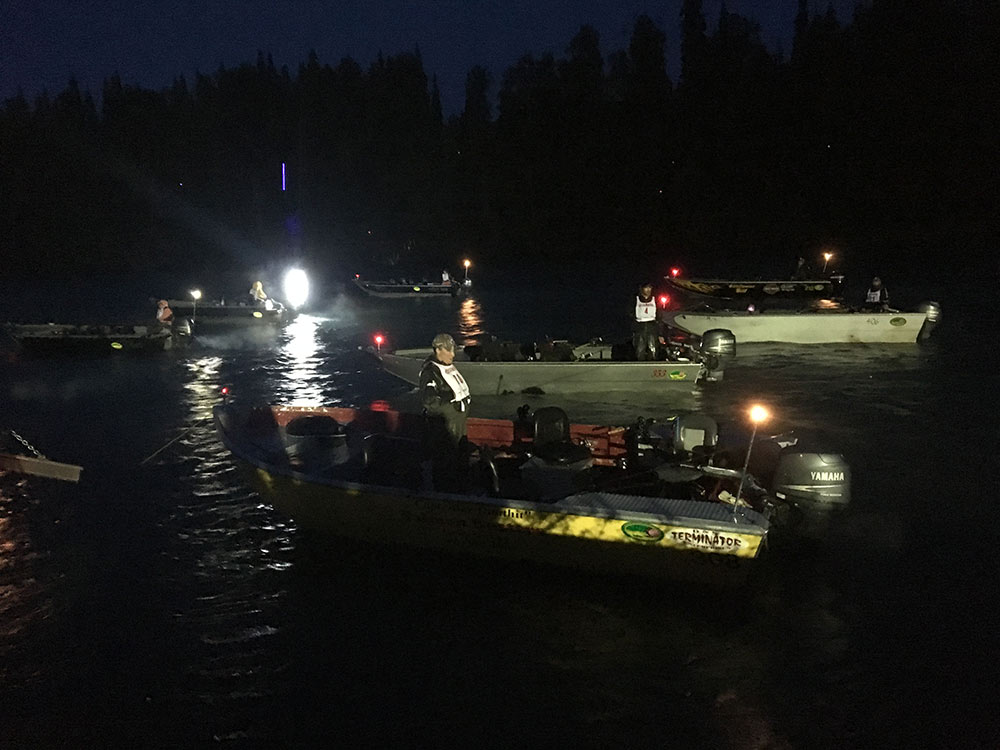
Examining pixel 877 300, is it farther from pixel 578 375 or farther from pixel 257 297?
pixel 257 297

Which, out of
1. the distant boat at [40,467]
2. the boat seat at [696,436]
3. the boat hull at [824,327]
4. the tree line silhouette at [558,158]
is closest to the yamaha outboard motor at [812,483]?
the boat seat at [696,436]

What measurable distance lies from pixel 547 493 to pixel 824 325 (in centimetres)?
1528

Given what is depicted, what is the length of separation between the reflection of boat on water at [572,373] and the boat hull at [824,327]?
5.61 m

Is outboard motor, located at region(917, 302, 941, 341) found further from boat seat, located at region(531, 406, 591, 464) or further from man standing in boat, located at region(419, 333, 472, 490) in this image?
man standing in boat, located at region(419, 333, 472, 490)

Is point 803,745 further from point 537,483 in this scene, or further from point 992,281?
point 992,281

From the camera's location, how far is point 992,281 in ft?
123

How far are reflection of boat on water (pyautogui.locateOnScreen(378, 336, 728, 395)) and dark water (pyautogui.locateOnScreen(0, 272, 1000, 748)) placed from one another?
165 inches

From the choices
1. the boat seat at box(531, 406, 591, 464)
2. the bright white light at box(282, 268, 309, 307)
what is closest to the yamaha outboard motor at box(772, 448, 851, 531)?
the boat seat at box(531, 406, 591, 464)

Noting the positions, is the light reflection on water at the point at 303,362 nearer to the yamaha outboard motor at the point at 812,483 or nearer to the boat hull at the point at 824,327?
the boat hull at the point at 824,327

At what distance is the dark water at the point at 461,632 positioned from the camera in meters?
5.57

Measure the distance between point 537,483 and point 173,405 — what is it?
10.0 metres

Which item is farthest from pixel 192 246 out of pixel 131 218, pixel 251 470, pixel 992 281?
pixel 251 470

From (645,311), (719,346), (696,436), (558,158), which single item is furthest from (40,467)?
(558,158)

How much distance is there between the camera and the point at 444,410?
25.3 ft
